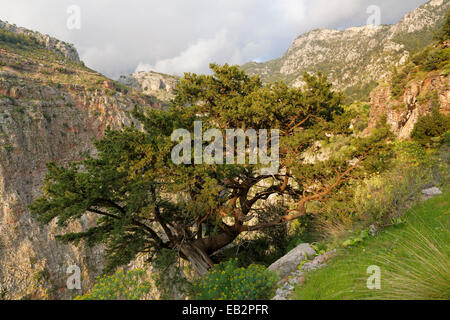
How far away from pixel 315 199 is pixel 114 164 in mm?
8203

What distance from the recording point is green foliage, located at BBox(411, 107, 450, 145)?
1309cm

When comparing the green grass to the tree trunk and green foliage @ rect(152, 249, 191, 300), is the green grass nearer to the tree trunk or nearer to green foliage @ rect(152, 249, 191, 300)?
green foliage @ rect(152, 249, 191, 300)

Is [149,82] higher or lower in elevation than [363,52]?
lower

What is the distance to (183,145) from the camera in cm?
784

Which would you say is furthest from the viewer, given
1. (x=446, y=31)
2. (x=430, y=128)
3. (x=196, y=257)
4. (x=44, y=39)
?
(x=44, y=39)

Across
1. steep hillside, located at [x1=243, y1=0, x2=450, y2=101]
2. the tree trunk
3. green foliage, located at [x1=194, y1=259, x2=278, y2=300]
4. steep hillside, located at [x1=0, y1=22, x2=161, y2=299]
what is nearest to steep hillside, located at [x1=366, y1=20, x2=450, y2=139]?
the tree trunk

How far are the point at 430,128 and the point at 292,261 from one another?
578 inches

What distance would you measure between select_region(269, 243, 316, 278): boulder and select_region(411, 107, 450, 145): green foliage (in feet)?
41.8

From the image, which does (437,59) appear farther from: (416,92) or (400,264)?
(400,264)

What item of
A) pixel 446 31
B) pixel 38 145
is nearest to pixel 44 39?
pixel 38 145

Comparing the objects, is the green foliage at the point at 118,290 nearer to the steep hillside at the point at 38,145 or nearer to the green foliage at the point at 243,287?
the green foliage at the point at 243,287

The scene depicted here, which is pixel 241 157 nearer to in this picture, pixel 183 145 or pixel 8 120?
pixel 183 145

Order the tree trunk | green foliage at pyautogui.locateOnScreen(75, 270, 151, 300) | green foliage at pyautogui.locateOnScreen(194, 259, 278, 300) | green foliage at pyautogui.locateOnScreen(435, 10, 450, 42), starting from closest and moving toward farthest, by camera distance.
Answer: green foliage at pyautogui.locateOnScreen(75, 270, 151, 300) < green foliage at pyautogui.locateOnScreen(194, 259, 278, 300) < the tree trunk < green foliage at pyautogui.locateOnScreen(435, 10, 450, 42)

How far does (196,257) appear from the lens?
32.1ft
